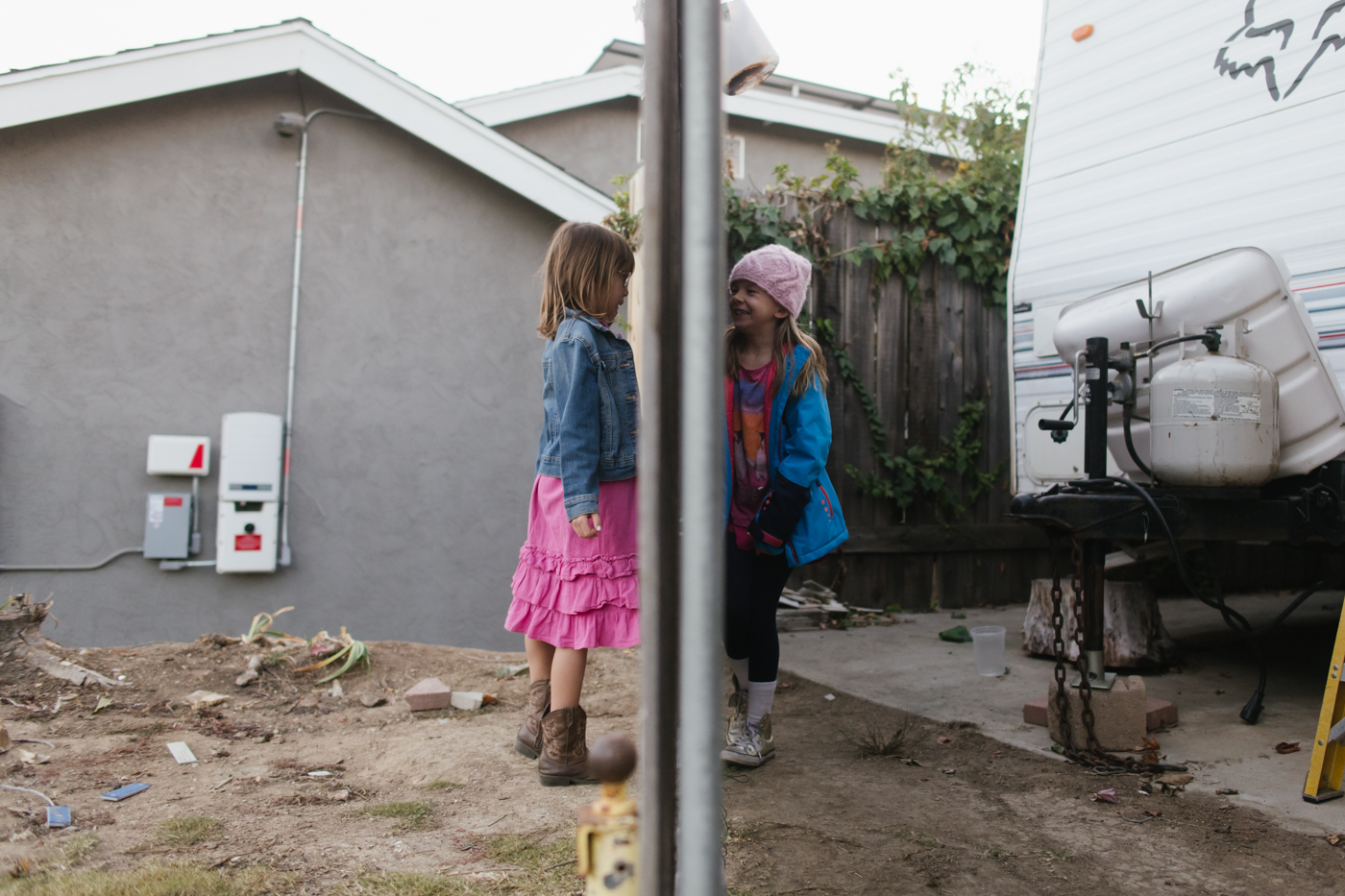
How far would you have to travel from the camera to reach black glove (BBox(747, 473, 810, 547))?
8.91ft

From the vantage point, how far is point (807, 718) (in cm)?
346

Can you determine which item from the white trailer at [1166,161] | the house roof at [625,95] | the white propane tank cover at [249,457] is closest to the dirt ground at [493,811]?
the white trailer at [1166,161]

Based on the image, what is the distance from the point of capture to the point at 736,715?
2947 millimetres

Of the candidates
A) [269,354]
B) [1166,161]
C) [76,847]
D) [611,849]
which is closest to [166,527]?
[269,354]

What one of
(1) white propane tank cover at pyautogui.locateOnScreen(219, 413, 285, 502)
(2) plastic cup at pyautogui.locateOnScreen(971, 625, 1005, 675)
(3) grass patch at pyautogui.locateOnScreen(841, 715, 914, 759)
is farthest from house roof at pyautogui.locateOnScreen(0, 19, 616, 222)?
(3) grass patch at pyautogui.locateOnScreen(841, 715, 914, 759)

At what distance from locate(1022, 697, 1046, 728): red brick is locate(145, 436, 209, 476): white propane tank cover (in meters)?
4.64

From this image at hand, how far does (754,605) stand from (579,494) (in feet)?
2.44

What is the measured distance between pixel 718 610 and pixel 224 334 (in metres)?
5.32

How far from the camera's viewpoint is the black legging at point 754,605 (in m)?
2.83

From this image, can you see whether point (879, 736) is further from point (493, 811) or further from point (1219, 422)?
point (1219, 422)

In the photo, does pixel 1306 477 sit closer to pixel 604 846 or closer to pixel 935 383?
pixel 604 846

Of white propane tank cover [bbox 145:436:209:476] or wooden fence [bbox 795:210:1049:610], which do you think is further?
wooden fence [bbox 795:210:1049:610]

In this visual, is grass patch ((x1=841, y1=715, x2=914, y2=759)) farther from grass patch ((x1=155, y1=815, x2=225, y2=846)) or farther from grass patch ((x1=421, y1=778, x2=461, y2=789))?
grass patch ((x1=155, y1=815, x2=225, y2=846))

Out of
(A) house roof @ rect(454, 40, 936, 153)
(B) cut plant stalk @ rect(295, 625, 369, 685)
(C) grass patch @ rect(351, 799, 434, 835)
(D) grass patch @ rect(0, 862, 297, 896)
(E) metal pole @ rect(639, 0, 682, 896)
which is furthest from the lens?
(A) house roof @ rect(454, 40, 936, 153)
